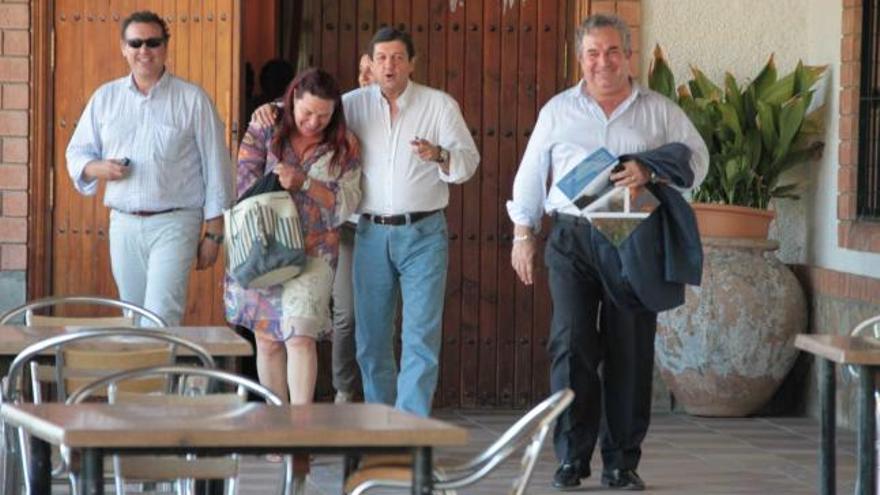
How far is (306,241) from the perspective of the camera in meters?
8.82

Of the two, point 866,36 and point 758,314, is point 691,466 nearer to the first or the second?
point 758,314

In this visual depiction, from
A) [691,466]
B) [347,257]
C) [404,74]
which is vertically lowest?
[691,466]

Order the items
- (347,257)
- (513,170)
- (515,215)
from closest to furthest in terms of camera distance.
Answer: (515,215) < (347,257) < (513,170)

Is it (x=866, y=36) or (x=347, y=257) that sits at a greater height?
(x=866, y=36)

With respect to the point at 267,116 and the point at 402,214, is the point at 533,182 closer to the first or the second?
the point at 402,214

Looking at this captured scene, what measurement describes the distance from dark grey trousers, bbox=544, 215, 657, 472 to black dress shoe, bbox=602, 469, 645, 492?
3 cm

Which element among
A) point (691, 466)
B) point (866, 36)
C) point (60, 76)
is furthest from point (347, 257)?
point (866, 36)

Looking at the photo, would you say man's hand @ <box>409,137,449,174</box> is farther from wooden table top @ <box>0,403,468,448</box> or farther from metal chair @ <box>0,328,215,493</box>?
wooden table top @ <box>0,403,468,448</box>

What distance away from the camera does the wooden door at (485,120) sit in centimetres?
1165

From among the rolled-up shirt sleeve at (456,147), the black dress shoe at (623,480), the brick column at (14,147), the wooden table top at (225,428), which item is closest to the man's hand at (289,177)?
the rolled-up shirt sleeve at (456,147)

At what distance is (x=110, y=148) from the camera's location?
30.3ft

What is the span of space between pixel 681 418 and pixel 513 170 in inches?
66.2

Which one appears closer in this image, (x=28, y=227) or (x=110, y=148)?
(x=110, y=148)

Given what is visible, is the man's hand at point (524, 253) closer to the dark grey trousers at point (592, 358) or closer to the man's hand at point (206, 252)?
the dark grey trousers at point (592, 358)
